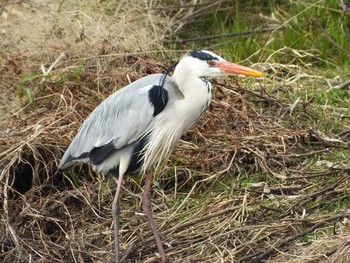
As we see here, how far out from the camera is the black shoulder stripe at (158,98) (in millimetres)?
5215

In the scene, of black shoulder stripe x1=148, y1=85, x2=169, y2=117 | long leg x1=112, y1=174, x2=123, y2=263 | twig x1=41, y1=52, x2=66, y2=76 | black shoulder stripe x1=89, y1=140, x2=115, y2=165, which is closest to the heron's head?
black shoulder stripe x1=148, y1=85, x2=169, y2=117

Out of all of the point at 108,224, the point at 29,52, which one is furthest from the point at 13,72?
the point at 108,224

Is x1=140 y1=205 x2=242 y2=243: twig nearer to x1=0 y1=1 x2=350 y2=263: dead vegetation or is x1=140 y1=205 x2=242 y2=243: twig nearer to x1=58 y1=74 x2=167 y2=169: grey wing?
x1=0 y1=1 x2=350 y2=263: dead vegetation

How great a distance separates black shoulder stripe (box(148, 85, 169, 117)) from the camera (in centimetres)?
521

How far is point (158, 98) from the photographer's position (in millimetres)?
5215

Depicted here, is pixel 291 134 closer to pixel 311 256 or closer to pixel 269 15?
pixel 311 256

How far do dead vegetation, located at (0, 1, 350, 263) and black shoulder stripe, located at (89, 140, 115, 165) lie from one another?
485 millimetres

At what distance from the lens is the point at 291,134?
20.1 feet

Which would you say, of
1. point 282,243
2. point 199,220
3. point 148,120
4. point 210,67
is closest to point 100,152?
point 148,120

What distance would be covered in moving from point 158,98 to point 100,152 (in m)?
0.45

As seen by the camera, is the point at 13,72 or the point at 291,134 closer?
the point at 291,134

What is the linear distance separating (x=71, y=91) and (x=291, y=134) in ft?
4.76

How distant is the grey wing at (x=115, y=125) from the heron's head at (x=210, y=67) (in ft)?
0.75

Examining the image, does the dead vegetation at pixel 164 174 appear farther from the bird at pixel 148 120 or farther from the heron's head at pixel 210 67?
the heron's head at pixel 210 67
